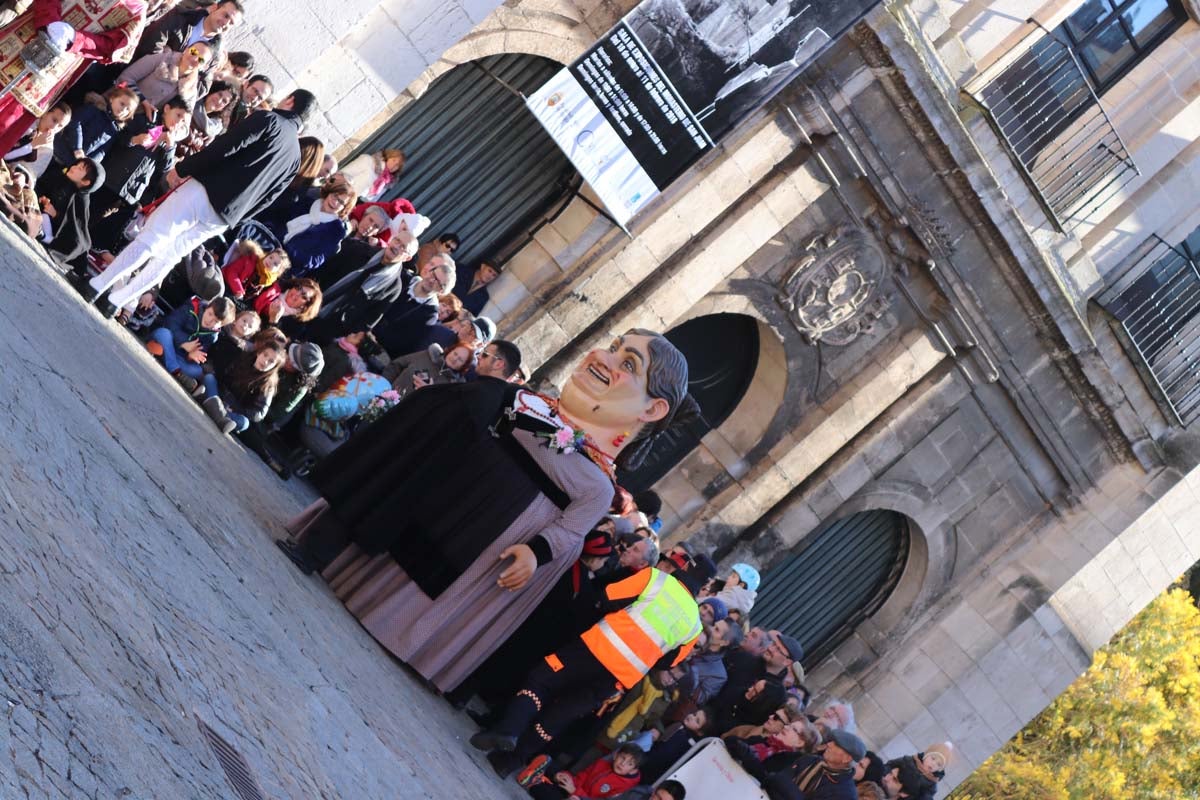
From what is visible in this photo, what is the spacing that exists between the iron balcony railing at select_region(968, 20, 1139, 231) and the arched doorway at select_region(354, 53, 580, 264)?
426 cm

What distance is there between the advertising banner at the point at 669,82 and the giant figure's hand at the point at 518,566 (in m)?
6.34

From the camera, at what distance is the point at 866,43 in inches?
599

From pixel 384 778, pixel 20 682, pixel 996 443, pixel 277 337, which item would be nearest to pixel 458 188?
pixel 277 337

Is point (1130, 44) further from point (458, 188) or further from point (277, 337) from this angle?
point (277, 337)

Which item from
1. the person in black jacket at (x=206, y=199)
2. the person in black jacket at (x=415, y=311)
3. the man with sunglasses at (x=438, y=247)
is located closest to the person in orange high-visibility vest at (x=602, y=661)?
the person in black jacket at (x=206, y=199)

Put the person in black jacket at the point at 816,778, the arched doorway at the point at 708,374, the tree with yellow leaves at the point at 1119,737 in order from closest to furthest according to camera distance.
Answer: the person in black jacket at the point at 816,778, the arched doorway at the point at 708,374, the tree with yellow leaves at the point at 1119,737

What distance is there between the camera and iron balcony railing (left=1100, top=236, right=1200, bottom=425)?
17.3m

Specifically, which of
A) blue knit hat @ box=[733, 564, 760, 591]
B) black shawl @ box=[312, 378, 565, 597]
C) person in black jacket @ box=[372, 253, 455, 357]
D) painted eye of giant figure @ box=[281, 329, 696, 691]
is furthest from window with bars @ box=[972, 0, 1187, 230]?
black shawl @ box=[312, 378, 565, 597]

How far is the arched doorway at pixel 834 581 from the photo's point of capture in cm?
1747

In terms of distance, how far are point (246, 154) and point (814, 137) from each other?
7.53 m

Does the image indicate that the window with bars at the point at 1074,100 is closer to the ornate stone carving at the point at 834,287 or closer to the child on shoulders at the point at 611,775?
the ornate stone carving at the point at 834,287

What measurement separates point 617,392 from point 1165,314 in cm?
1091

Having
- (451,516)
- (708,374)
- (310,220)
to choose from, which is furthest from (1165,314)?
(451,516)

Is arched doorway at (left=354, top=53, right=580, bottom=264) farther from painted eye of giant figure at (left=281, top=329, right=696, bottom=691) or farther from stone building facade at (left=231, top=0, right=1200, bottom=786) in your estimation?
painted eye of giant figure at (left=281, top=329, right=696, bottom=691)
